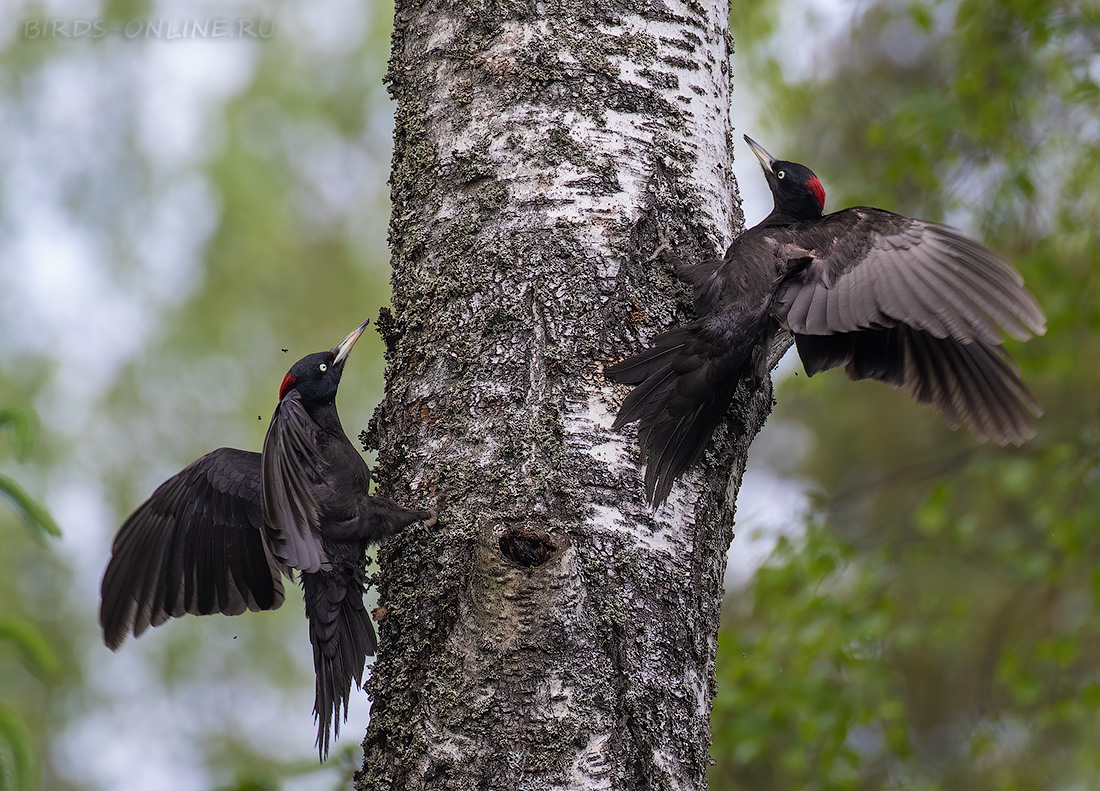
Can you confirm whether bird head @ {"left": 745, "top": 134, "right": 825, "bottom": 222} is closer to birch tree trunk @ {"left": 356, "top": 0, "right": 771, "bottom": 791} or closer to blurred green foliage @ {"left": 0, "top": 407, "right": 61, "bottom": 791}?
birch tree trunk @ {"left": 356, "top": 0, "right": 771, "bottom": 791}

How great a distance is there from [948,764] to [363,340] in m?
5.33

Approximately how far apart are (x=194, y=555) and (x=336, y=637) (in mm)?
516

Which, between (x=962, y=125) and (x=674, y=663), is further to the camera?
(x=962, y=125)

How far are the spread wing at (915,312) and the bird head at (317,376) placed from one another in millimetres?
1565

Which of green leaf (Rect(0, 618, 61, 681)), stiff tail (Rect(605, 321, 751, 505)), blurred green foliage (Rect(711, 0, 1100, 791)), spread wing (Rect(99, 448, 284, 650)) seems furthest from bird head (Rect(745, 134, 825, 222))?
green leaf (Rect(0, 618, 61, 681))

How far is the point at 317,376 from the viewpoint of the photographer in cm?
334

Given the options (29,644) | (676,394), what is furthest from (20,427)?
(676,394)

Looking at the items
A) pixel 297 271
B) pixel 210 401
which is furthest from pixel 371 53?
pixel 210 401

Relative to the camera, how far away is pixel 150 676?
780 centimetres

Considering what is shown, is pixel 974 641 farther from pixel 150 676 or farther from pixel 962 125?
pixel 150 676

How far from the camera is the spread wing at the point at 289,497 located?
2.31m

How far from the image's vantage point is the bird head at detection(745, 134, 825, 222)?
305cm

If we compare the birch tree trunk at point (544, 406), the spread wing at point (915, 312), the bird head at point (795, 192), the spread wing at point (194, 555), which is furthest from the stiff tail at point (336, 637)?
the bird head at point (795, 192)

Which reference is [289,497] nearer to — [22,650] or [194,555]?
[194,555]
